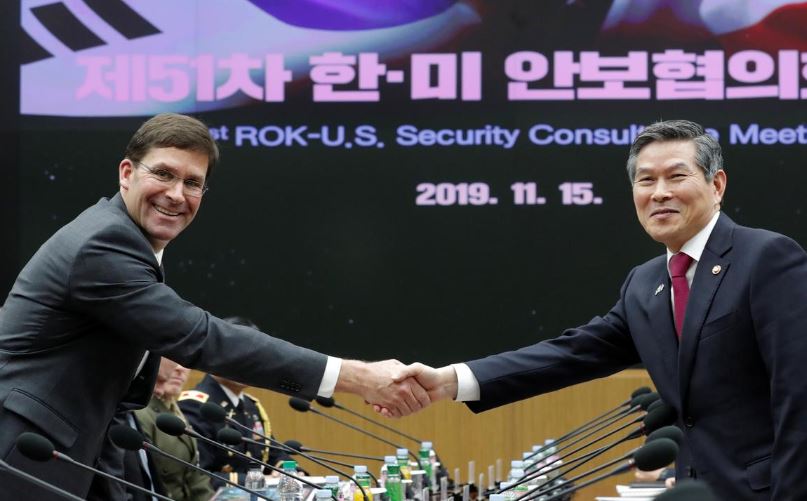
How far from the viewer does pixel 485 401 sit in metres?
3.47

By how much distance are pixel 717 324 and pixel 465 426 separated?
4.04 metres

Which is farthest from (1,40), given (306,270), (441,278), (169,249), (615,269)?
(615,269)

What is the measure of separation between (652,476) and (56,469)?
300 centimetres

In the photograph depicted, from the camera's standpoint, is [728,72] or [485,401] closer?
[485,401]

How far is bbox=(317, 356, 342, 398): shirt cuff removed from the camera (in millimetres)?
3107

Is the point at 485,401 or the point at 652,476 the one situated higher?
the point at 485,401

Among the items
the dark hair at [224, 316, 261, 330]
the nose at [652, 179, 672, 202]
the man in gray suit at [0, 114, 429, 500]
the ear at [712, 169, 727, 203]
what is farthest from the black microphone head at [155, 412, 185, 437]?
the dark hair at [224, 316, 261, 330]

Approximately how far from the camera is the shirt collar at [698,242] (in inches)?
114

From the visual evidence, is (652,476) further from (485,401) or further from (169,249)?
(169,249)

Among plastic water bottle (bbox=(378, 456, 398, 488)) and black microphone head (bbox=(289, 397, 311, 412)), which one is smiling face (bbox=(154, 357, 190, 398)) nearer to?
black microphone head (bbox=(289, 397, 311, 412))

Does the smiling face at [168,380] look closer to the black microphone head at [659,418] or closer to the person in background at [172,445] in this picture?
the person in background at [172,445]

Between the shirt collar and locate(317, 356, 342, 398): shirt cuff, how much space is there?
2.83ft

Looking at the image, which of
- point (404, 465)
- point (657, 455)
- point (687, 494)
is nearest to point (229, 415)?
point (404, 465)

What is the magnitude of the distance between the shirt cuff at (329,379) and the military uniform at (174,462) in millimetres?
1679
